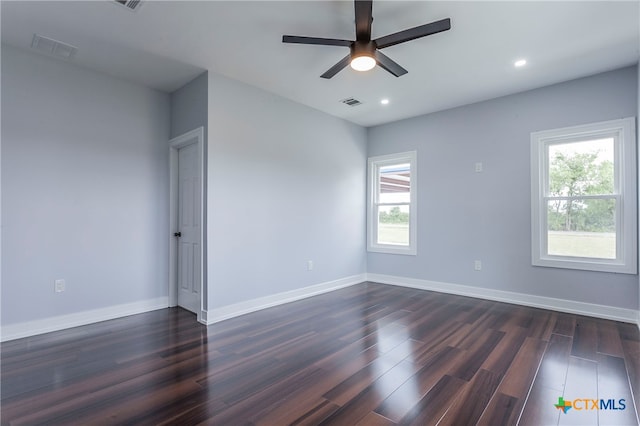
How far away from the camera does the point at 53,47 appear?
302cm

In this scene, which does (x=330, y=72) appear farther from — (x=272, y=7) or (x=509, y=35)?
(x=509, y=35)

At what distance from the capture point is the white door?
3.79m

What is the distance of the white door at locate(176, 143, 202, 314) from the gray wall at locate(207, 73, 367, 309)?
1.08 feet

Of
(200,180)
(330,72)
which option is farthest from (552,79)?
(200,180)

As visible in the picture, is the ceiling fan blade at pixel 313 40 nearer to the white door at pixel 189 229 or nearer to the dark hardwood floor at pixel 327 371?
the white door at pixel 189 229

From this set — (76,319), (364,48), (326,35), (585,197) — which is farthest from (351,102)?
(76,319)

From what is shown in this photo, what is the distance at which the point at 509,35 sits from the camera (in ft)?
9.39

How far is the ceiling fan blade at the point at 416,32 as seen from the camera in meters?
2.28

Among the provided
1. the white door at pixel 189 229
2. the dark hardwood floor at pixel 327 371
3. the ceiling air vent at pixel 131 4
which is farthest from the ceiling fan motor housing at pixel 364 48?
the dark hardwood floor at pixel 327 371

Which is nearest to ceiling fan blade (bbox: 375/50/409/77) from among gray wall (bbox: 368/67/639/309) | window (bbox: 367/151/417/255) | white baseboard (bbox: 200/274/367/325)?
gray wall (bbox: 368/67/639/309)

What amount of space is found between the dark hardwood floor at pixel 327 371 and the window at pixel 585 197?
75 centimetres

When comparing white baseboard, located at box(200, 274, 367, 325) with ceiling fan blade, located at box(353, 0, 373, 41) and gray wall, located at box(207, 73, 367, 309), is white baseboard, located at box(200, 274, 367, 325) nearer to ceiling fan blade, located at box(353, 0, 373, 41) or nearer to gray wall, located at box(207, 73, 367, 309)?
gray wall, located at box(207, 73, 367, 309)

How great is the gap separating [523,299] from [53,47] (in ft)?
19.5

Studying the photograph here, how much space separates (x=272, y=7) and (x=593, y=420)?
11.4ft
